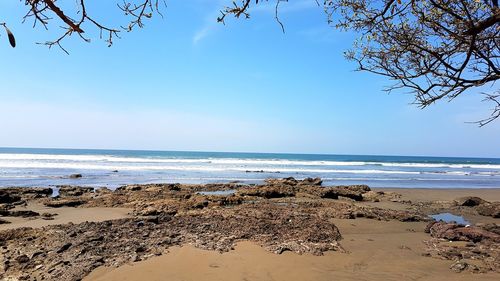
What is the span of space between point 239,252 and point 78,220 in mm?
5092

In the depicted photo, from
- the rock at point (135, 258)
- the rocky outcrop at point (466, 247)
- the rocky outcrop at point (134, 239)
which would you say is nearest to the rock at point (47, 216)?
the rocky outcrop at point (134, 239)

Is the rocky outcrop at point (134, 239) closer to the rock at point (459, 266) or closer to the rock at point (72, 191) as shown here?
the rock at point (459, 266)

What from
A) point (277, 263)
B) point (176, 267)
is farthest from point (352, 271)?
point (176, 267)

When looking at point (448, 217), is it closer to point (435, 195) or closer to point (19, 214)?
point (435, 195)

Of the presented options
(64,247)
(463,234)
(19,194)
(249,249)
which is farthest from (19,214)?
(463,234)

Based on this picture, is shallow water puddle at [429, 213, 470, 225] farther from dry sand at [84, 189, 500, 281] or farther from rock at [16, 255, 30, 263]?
rock at [16, 255, 30, 263]

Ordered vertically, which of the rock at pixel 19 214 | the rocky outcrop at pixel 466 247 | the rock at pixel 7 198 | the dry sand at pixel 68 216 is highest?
the rocky outcrop at pixel 466 247

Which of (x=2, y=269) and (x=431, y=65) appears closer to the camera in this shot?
(x=431, y=65)

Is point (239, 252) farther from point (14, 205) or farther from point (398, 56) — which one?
point (14, 205)

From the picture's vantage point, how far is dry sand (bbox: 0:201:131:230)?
8438 mm

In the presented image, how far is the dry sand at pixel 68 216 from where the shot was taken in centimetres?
844

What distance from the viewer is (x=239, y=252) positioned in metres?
5.82

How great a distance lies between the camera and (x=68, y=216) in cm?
967

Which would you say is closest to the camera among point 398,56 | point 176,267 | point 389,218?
point 398,56
